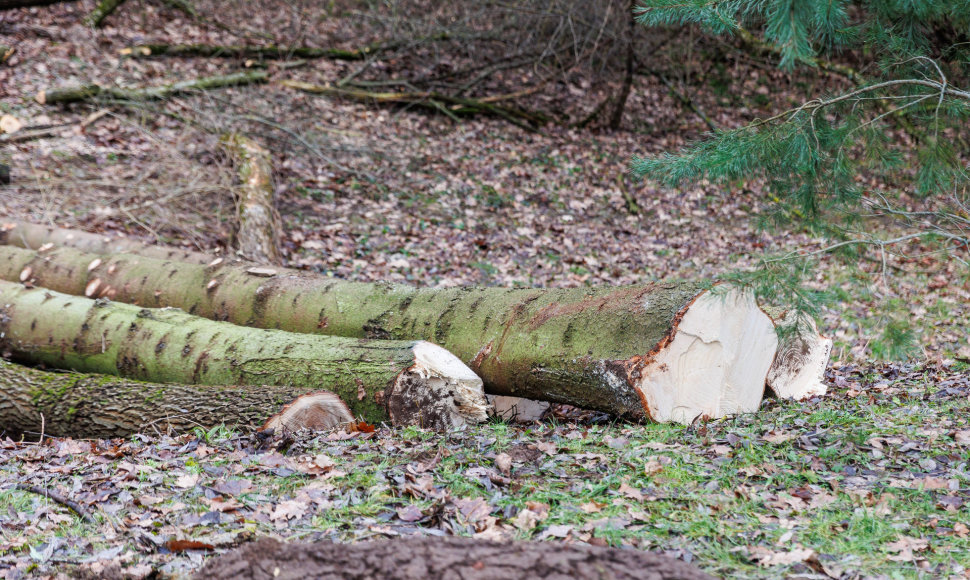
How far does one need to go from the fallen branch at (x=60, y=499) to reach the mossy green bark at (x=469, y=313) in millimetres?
2116

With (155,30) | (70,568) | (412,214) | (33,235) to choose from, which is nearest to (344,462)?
(70,568)

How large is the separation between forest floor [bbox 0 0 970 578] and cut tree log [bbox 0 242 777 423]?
9.9 inches

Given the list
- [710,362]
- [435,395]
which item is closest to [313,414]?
[435,395]

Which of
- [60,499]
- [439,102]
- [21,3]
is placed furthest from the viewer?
[439,102]

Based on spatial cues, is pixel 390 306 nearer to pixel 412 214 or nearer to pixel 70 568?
pixel 70 568

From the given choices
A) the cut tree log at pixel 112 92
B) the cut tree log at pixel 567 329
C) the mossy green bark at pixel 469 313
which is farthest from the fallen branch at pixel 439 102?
the cut tree log at pixel 567 329

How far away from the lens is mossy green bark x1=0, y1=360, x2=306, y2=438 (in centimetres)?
422

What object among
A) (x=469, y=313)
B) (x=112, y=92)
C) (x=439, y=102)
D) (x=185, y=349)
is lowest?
(x=185, y=349)

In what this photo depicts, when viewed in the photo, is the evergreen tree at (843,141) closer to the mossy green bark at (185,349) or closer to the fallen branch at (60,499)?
the mossy green bark at (185,349)

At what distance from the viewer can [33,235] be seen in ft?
22.4

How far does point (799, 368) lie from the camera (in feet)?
15.6

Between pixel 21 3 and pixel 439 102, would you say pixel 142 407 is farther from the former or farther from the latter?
pixel 21 3

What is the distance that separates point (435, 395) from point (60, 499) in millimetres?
2025

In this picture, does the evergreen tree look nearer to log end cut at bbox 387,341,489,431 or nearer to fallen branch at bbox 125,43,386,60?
log end cut at bbox 387,341,489,431
